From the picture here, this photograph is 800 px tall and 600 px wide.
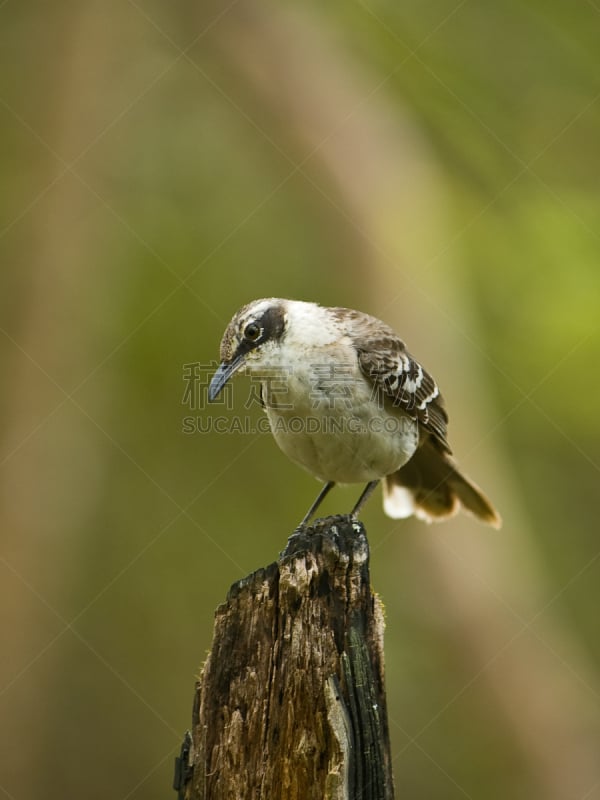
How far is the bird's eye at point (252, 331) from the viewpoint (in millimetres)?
5988

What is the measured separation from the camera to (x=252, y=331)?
6.02m

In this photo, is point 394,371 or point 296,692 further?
point 394,371

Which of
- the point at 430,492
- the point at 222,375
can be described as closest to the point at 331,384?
the point at 222,375

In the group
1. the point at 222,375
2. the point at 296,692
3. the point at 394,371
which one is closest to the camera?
the point at 296,692

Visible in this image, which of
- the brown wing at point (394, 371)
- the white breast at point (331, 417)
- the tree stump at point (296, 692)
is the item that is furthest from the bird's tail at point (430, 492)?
the tree stump at point (296, 692)

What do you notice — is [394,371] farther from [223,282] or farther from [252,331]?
[223,282]

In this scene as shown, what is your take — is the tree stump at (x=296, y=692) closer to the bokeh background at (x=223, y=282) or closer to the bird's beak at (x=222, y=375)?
the bird's beak at (x=222, y=375)

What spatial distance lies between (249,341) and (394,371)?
42.1 inches

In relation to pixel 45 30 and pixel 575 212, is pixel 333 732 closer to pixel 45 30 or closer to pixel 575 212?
pixel 575 212

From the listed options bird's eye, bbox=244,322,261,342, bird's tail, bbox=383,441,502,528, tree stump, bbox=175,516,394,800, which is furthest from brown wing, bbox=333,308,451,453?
tree stump, bbox=175,516,394,800

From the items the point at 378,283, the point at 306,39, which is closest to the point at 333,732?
the point at 378,283

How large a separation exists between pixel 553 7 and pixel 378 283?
334 centimetres

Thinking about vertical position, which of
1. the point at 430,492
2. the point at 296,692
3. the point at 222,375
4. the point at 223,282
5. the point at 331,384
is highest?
the point at 223,282

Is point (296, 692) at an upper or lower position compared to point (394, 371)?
lower
